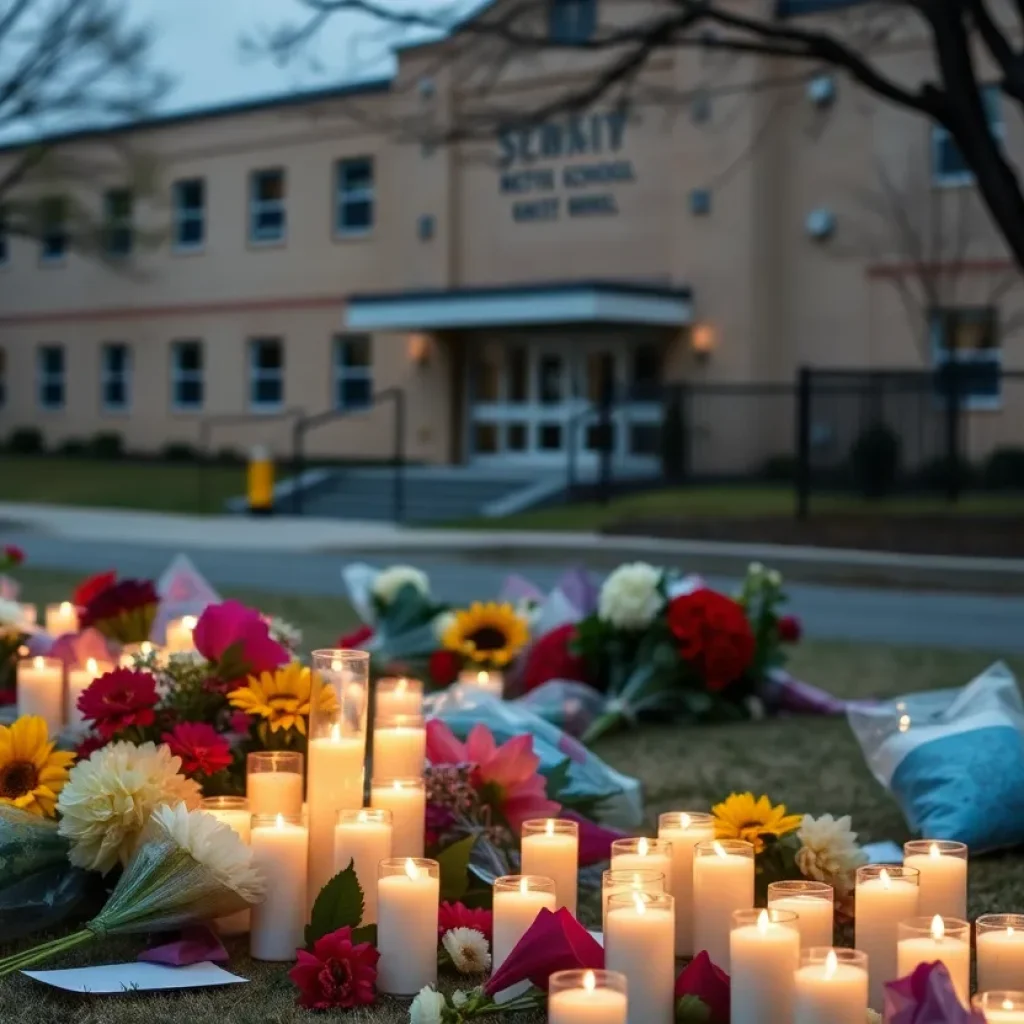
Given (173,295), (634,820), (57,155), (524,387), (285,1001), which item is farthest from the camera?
(173,295)

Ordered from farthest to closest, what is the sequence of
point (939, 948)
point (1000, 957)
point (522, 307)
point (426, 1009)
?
point (522, 307) → point (426, 1009) → point (1000, 957) → point (939, 948)

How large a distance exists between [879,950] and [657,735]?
12.3ft

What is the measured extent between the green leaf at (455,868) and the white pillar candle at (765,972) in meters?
1.06

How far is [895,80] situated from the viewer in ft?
87.8

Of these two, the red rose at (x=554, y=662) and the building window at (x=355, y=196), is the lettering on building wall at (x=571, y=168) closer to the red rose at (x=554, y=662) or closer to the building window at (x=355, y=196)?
the building window at (x=355, y=196)

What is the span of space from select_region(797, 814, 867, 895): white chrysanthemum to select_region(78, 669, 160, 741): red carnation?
147cm

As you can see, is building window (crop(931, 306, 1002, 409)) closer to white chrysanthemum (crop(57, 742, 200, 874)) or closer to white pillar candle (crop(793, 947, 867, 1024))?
white chrysanthemum (crop(57, 742, 200, 874))

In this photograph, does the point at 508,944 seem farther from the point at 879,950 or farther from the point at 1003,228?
the point at 1003,228

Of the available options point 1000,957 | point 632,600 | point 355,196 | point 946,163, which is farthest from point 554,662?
point 355,196

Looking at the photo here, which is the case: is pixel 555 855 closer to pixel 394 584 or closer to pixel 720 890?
pixel 720 890

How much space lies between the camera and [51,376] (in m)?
39.9

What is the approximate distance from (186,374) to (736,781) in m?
31.8

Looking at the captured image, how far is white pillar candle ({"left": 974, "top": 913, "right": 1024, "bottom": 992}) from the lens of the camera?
2.90 meters

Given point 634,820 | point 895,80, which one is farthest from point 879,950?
point 895,80
